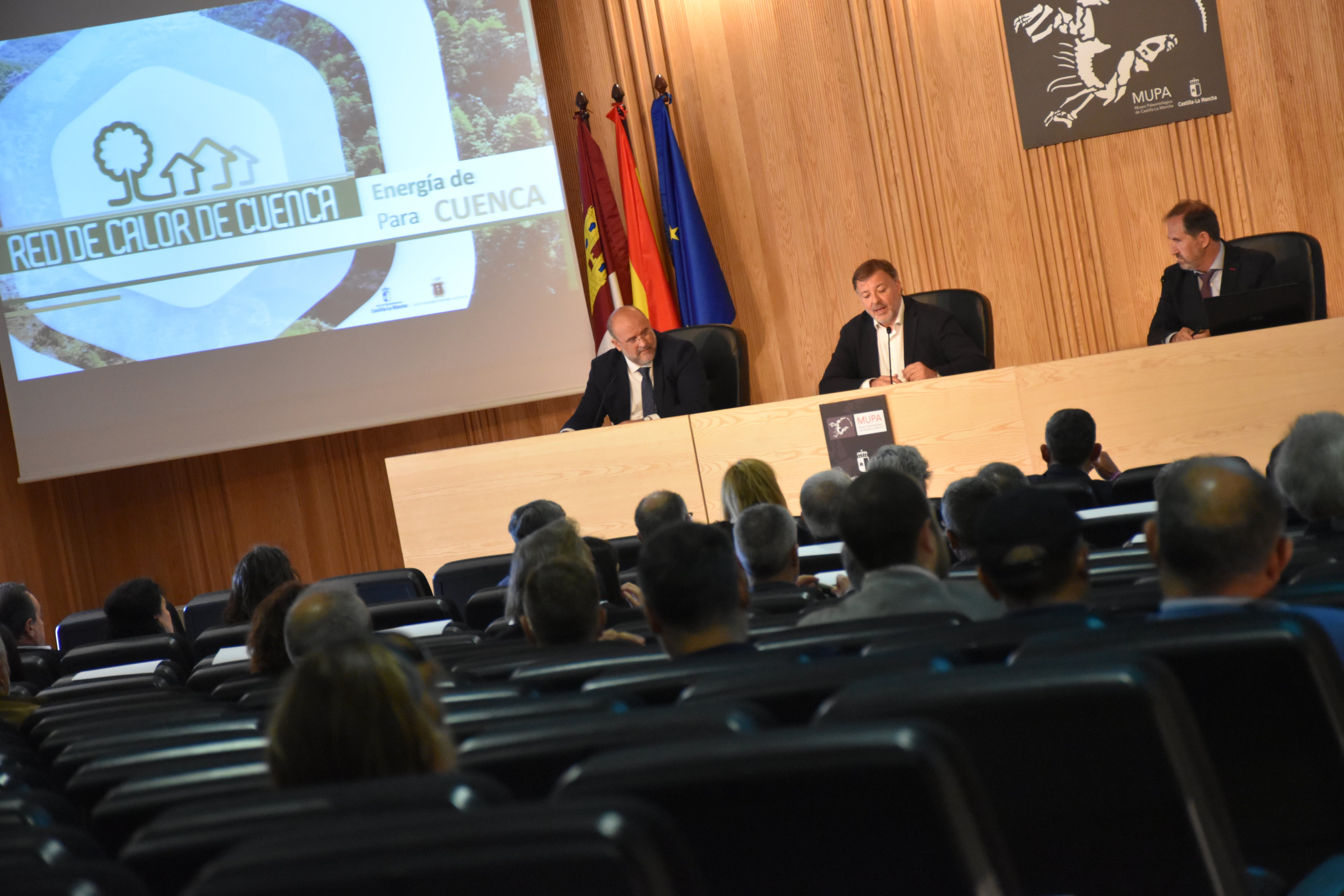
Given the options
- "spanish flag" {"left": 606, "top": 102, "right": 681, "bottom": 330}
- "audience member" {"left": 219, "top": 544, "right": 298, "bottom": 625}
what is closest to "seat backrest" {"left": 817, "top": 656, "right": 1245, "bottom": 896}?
"audience member" {"left": 219, "top": 544, "right": 298, "bottom": 625}

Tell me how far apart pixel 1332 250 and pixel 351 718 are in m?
6.81

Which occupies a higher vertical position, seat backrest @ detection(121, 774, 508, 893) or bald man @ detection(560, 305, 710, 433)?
bald man @ detection(560, 305, 710, 433)

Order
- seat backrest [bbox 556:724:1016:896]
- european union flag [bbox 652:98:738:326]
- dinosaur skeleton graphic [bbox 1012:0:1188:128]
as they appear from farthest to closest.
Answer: european union flag [bbox 652:98:738:326]
dinosaur skeleton graphic [bbox 1012:0:1188:128]
seat backrest [bbox 556:724:1016:896]

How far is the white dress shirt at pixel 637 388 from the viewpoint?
6.13 meters

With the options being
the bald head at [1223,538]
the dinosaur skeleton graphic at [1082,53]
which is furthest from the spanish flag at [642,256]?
the bald head at [1223,538]

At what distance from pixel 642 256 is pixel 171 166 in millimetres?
2650

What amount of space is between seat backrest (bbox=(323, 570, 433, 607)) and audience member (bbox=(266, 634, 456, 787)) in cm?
301

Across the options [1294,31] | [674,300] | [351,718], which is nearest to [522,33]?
[674,300]

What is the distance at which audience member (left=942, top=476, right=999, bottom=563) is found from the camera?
298 centimetres

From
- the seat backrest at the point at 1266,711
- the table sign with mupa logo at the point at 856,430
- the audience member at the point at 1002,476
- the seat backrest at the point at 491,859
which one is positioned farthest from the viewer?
the table sign with mupa logo at the point at 856,430

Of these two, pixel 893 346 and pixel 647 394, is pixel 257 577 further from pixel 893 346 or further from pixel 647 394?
pixel 893 346

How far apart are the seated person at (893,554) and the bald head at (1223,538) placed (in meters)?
0.61

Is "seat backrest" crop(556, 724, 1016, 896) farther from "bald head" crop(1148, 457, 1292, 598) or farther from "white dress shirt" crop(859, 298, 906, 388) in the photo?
"white dress shirt" crop(859, 298, 906, 388)

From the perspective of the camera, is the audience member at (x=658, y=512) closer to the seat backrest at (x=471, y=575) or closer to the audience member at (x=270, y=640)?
the seat backrest at (x=471, y=575)
